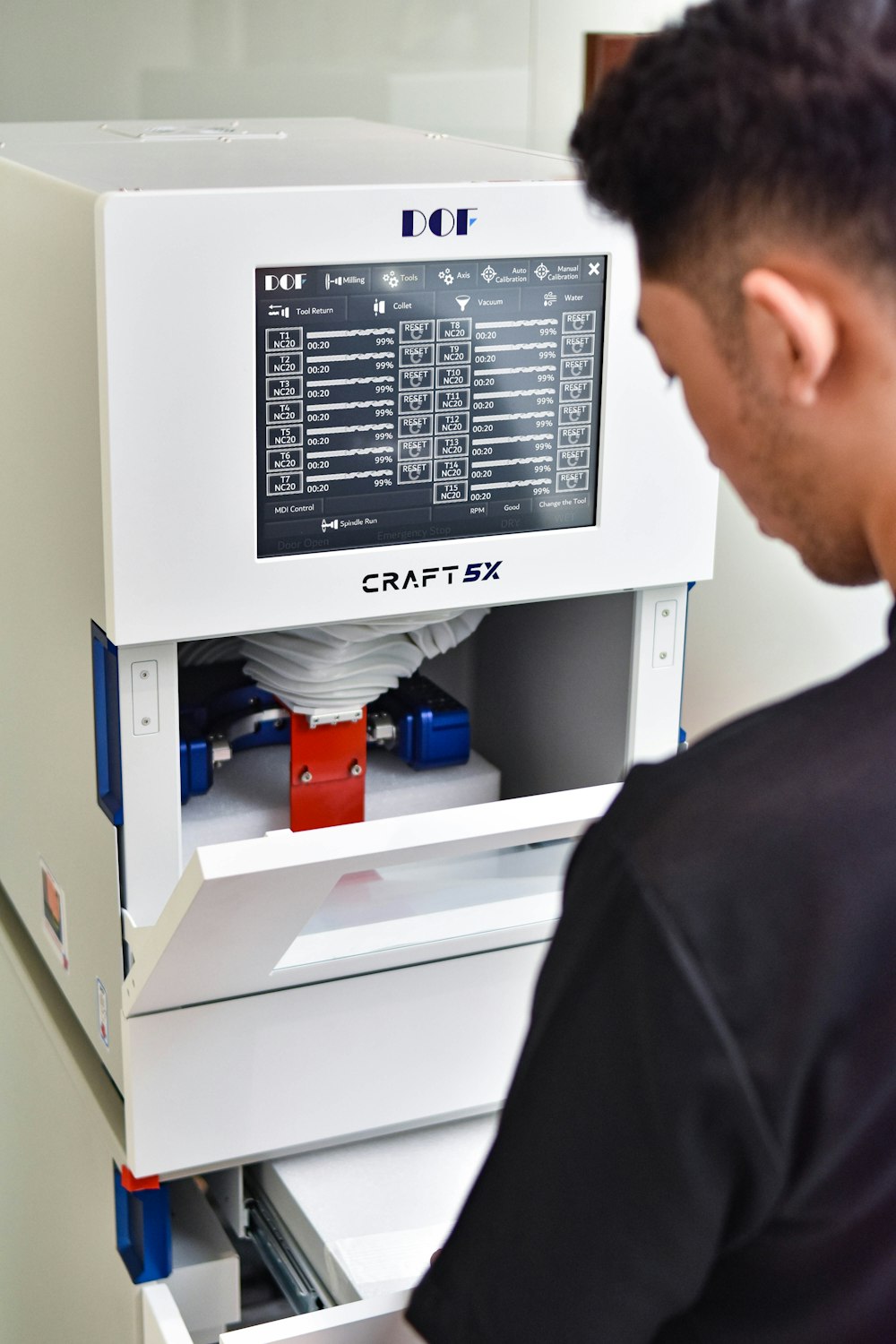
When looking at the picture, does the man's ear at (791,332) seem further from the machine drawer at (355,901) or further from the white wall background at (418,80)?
the white wall background at (418,80)

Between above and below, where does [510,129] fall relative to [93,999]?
above

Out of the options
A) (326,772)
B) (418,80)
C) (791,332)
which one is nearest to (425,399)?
(326,772)

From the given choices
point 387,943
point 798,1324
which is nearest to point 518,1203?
point 798,1324

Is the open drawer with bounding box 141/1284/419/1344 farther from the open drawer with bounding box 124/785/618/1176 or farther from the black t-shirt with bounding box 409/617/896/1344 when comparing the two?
the black t-shirt with bounding box 409/617/896/1344

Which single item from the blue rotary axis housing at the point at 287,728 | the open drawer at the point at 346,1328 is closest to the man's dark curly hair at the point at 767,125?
the open drawer at the point at 346,1328

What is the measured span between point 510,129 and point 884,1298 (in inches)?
55.2

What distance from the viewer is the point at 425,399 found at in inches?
39.9

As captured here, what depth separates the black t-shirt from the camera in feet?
1.70

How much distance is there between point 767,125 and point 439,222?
498mm

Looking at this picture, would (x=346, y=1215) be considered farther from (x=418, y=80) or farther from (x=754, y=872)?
(x=418, y=80)

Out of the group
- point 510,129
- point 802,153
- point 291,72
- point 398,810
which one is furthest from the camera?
point 510,129

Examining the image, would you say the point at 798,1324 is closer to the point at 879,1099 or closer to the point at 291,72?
the point at 879,1099

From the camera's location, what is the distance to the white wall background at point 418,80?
1.47m

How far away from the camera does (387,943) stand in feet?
3.53
